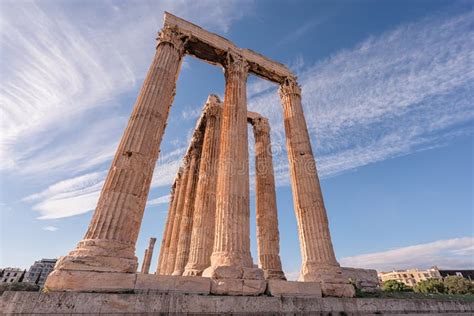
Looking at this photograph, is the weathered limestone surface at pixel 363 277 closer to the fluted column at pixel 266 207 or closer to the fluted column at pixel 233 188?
the fluted column at pixel 266 207

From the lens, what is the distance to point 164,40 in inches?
512

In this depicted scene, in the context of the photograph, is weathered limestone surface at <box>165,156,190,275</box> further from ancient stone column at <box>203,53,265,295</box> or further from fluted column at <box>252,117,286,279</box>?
ancient stone column at <box>203,53,265,295</box>

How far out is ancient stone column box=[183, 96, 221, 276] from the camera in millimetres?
13235

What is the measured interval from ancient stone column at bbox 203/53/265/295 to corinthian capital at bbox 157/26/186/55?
311 cm

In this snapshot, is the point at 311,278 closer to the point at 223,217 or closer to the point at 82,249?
the point at 223,217

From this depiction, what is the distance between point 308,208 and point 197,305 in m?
7.34

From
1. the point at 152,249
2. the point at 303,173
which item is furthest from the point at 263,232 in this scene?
the point at 152,249

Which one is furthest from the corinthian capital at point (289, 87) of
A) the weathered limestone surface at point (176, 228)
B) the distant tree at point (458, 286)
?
the distant tree at point (458, 286)

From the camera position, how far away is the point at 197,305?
23.2 feet

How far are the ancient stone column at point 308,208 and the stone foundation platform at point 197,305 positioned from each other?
3.93ft

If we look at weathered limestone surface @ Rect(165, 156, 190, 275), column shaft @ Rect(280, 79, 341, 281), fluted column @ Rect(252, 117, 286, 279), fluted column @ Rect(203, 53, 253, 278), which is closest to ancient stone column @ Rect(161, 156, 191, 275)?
weathered limestone surface @ Rect(165, 156, 190, 275)

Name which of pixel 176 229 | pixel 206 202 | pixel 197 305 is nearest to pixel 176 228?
pixel 176 229

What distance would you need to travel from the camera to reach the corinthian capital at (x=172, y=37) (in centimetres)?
1309

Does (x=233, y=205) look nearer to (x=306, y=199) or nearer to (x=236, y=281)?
(x=236, y=281)
